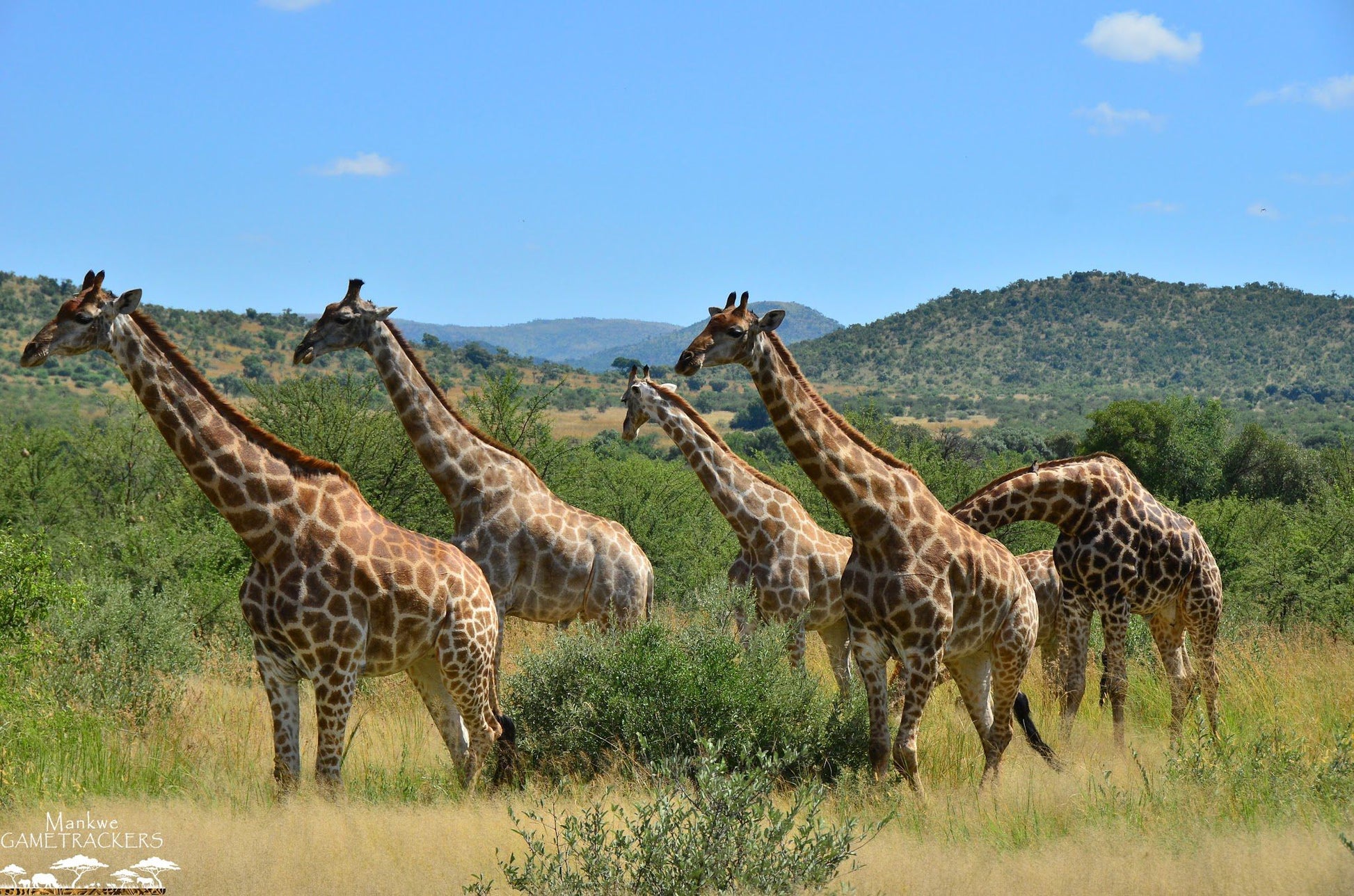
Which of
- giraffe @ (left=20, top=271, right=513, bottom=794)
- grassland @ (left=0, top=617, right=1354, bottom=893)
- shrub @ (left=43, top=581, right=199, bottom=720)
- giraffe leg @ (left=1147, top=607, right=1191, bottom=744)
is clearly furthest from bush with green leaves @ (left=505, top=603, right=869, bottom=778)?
shrub @ (left=43, top=581, right=199, bottom=720)

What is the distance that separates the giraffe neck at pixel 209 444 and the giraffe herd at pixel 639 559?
1 cm

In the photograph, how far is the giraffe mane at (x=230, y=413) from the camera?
6879 mm

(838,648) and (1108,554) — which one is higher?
(1108,554)

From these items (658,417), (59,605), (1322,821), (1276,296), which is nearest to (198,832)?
(59,605)

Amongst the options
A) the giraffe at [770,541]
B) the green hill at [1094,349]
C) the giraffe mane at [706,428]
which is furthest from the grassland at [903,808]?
the green hill at [1094,349]

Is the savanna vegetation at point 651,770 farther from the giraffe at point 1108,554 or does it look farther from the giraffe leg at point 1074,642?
the giraffe at point 1108,554

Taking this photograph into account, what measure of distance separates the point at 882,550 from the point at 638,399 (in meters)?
3.38

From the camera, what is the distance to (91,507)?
19.7m

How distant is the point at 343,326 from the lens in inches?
345

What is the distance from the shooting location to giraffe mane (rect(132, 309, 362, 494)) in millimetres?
6879

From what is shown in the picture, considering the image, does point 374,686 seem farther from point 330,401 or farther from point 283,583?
point 330,401

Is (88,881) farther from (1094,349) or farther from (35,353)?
(1094,349)

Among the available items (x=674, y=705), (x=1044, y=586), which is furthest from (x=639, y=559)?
(x=1044, y=586)

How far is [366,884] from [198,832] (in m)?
1.19
